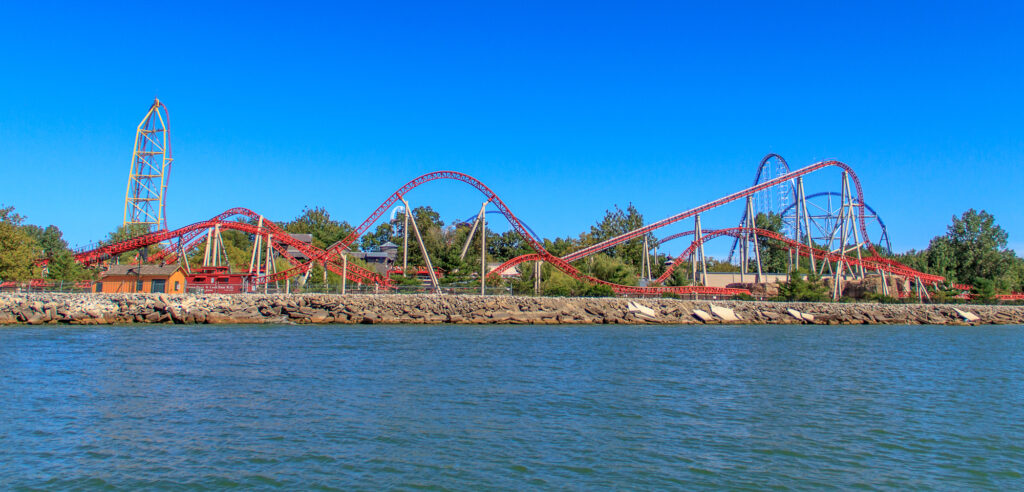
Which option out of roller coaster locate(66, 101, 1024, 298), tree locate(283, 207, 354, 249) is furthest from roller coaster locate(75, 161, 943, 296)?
tree locate(283, 207, 354, 249)

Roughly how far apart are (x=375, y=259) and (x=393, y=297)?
45919 millimetres

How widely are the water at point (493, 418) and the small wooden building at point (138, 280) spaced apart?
17.8 meters

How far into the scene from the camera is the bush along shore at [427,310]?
34.5 m

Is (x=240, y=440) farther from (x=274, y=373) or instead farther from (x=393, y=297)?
(x=393, y=297)

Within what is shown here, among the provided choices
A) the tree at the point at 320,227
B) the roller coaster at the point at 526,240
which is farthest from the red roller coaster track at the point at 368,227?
the tree at the point at 320,227

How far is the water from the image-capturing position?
32.5 feet

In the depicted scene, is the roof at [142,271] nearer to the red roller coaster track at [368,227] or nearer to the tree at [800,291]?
the red roller coaster track at [368,227]

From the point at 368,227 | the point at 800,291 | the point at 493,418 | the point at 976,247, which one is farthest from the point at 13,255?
the point at 976,247

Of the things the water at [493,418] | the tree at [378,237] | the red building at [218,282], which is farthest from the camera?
the tree at [378,237]

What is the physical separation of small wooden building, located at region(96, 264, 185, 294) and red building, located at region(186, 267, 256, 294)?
168 cm

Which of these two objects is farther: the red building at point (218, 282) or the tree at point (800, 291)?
the tree at point (800, 291)

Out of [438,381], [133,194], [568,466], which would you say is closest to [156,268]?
[133,194]

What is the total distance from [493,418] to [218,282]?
124 feet

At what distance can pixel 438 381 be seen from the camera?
17.4 meters
